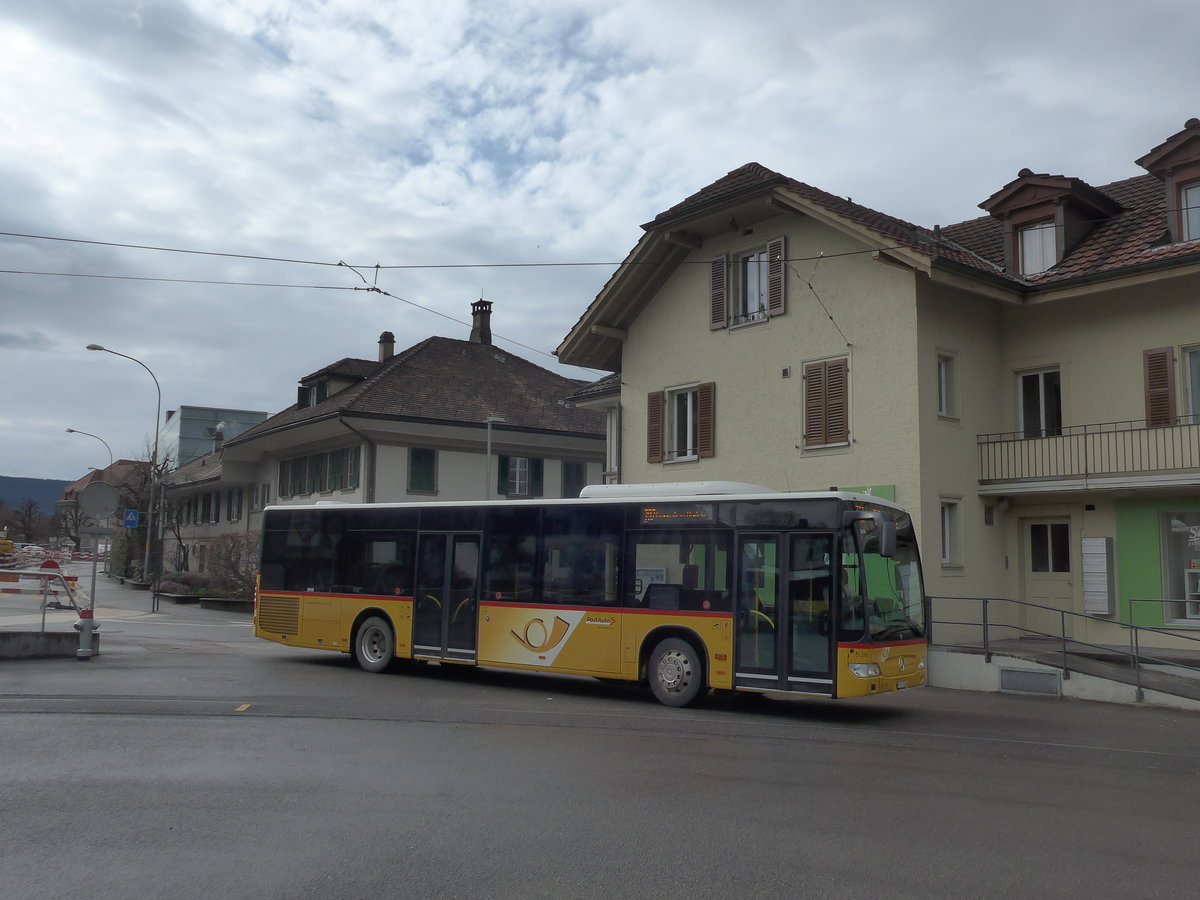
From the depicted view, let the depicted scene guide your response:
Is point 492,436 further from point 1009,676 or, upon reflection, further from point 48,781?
point 48,781

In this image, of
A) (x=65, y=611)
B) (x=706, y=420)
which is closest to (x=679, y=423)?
(x=706, y=420)

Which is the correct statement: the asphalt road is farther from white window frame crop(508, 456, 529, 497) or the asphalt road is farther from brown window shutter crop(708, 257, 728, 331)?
white window frame crop(508, 456, 529, 497)

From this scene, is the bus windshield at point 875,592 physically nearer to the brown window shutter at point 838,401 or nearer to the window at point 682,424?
the brown window shutter at point 838,401

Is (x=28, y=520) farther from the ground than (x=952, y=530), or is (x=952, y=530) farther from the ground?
(x=28, y=520)

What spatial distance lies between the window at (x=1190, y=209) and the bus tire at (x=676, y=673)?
1190 centimetres

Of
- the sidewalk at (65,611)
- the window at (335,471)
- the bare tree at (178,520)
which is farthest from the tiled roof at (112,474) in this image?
the window at (335,471)

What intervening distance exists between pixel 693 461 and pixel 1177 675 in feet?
34.9

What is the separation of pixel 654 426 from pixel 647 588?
1044 centimetres

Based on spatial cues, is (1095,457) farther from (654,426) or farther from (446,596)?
(446,596)

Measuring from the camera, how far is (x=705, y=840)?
22.6ft

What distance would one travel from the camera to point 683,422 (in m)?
24.1

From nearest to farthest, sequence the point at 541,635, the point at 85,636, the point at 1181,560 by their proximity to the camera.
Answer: the point at 541,635 → the point at 85,636 → the point at 1181,560

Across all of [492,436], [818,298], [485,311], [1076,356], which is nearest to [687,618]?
[818,298]

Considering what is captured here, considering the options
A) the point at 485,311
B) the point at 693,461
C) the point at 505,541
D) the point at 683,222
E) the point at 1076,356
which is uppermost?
the point at 485,311
